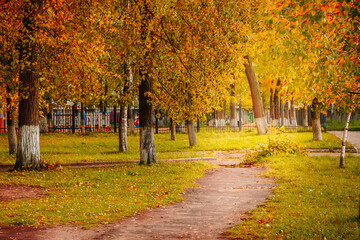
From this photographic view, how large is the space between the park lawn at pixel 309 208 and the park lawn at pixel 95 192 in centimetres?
306

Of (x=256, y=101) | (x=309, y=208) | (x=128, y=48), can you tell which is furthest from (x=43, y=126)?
(x=309, y=208)

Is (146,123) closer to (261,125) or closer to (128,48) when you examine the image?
(128,48)

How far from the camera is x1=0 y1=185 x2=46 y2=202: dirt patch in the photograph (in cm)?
1200

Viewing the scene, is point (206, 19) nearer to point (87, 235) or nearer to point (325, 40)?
point (325, 40)

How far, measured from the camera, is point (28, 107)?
54.0 ft

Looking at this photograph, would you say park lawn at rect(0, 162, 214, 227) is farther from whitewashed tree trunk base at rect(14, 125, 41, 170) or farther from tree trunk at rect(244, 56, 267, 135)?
tree trunk at rect(244, 56, 267, 135)

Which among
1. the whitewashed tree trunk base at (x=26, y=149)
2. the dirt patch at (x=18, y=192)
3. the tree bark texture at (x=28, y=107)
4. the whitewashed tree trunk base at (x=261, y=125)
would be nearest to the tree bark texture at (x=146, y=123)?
the tree bark texture at (x=28, y=107)

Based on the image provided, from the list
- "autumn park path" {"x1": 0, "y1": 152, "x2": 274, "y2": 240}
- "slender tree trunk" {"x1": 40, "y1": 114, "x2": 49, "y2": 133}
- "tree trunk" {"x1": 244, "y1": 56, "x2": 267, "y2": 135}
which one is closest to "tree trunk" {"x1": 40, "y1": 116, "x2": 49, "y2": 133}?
"slender tree trunk" {"x1": 40, "y1": 114, "x2": 49, "y2": 133}

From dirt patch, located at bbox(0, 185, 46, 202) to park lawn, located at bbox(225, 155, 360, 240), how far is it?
263 inches

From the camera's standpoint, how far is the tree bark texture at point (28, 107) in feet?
53.1

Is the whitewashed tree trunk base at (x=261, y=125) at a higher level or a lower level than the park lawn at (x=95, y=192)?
higher

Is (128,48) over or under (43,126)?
over

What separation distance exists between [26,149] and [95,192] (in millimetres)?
4996

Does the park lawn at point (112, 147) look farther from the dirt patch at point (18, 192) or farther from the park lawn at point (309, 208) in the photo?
the dirt patch at point (18, 192)
